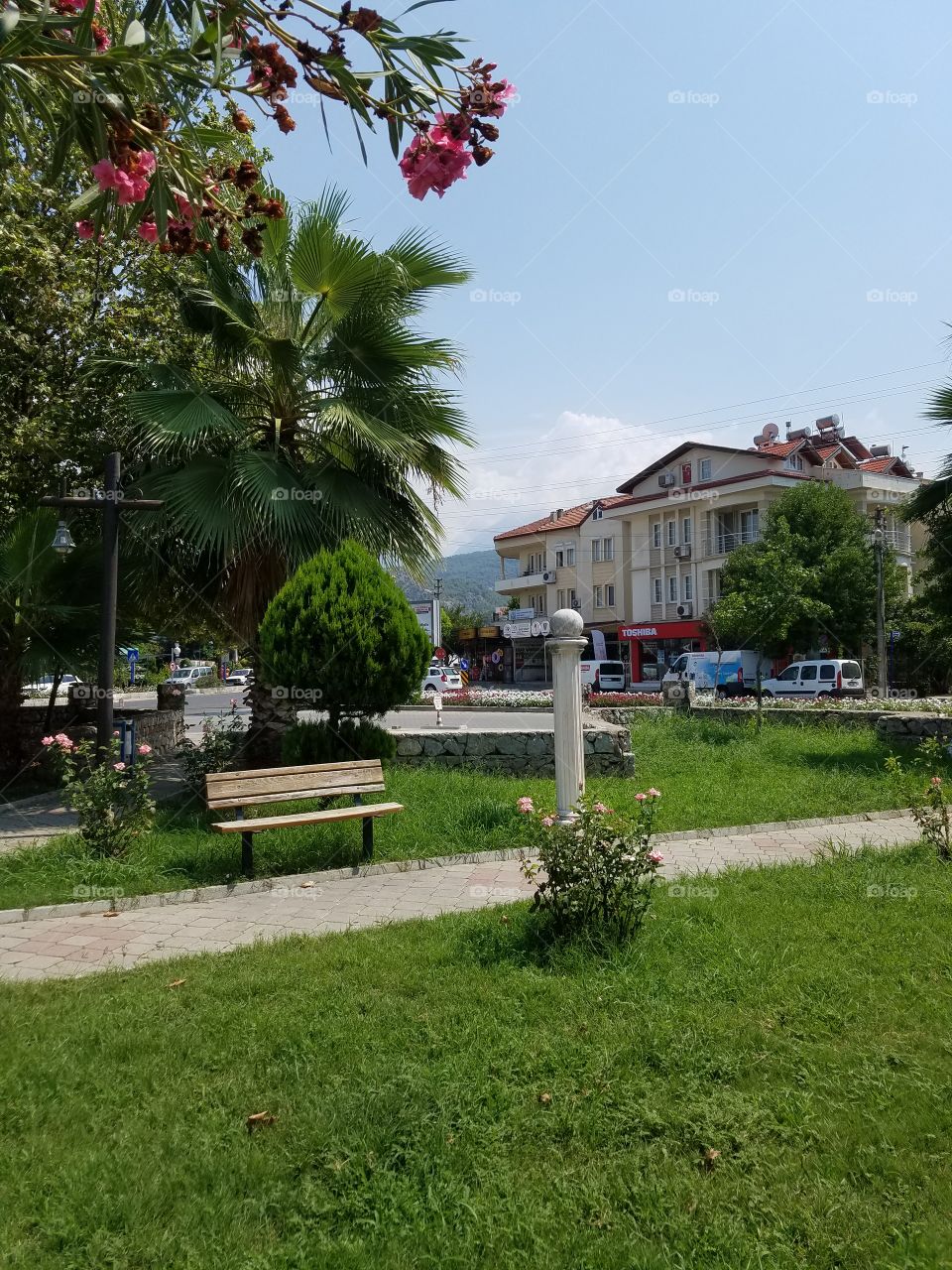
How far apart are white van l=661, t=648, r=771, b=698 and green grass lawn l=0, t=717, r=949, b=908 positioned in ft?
61.0

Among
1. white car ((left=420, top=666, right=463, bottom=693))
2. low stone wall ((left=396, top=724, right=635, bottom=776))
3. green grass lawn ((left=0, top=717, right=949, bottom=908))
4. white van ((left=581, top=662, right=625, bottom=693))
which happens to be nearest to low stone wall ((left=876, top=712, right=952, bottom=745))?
green grass lawn ((left=0, top=717, right=949, bottom=908))

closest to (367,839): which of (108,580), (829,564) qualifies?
(108,580)

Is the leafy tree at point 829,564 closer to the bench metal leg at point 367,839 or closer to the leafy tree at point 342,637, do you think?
the leafy tree at point 342,637

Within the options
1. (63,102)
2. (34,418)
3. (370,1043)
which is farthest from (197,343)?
(370,1043)

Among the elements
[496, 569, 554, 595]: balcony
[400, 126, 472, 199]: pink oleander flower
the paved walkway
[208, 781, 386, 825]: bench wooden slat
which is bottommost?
the paved walkway

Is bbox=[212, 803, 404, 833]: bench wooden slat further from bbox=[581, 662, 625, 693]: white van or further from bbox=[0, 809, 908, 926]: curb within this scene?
bbox=[581, 662, 625, 693]: white van

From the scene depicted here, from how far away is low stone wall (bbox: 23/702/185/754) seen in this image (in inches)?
513

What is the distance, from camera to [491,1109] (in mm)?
3195

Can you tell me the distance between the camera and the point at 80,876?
675 cm

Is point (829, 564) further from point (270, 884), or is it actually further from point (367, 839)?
point (270, 884)

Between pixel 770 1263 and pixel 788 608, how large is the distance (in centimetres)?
1945

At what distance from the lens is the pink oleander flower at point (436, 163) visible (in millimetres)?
2775

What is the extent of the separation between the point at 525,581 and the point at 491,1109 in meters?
52.8

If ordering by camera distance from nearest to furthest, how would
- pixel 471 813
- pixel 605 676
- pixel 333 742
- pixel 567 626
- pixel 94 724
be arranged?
pixel 567 626 → pixel 471 813 → pixel 333 742 → pixel 94 724 → pixel 605 676
